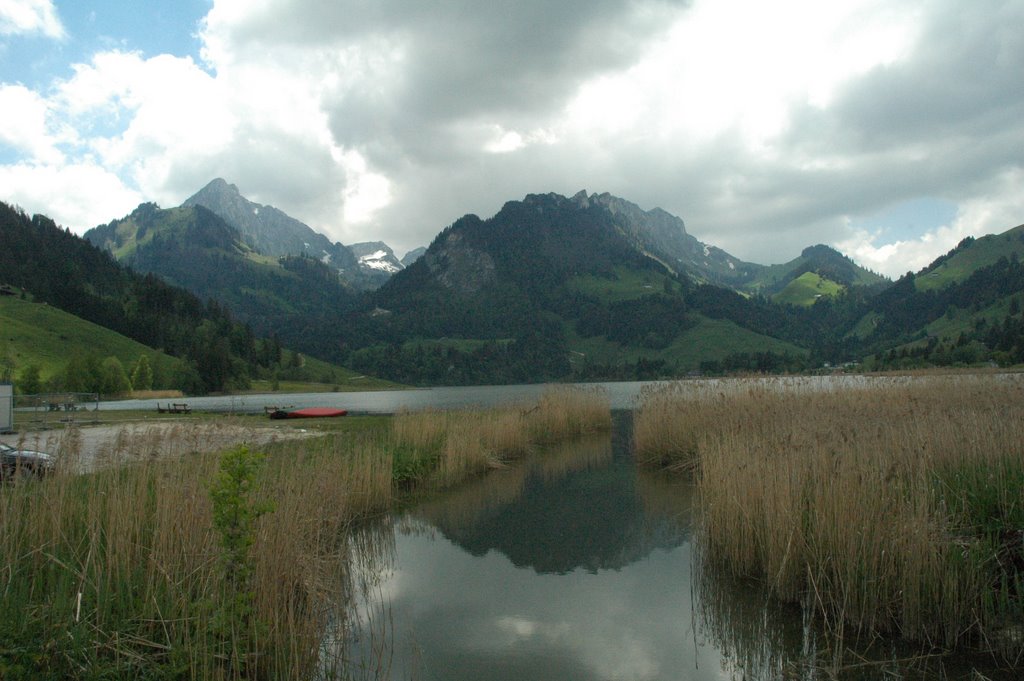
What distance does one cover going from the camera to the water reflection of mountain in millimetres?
11148

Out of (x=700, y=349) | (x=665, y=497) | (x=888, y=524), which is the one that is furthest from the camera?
(x=700, y=349)

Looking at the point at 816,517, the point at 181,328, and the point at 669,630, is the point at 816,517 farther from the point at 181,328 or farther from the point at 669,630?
the point at 181,328

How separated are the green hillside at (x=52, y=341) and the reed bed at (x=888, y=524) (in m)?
108

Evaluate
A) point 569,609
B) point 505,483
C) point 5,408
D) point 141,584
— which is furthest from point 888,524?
point 5,408

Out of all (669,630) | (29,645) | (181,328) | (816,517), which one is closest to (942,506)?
(816,517)

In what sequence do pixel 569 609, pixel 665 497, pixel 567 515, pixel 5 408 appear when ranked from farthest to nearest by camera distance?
1. pixel 5 408
2. pixel 665 497
3. pixel 567 515
4. pixel 569 609

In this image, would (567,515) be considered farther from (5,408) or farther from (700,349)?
(700,349)

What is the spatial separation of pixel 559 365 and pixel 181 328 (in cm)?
10761

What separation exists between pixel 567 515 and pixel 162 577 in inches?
379

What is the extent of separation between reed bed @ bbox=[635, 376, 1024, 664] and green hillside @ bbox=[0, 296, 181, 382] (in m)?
108

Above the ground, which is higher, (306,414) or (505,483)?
(306,414)

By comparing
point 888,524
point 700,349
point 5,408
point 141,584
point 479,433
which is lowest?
point 479,433

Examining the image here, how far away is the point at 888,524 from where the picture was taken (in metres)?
6.93

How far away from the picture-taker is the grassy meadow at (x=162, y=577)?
4.54m
